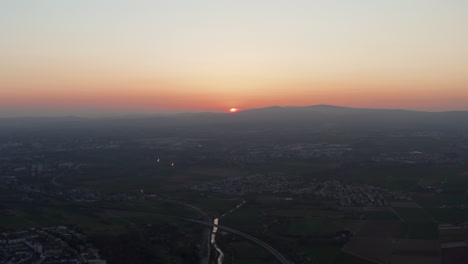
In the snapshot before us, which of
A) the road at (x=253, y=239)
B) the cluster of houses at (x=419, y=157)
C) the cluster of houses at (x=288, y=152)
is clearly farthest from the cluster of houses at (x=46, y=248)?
the cluster of houses at (x=419, y=157)

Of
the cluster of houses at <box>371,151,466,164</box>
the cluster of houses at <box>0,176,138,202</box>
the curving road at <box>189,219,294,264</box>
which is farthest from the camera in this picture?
the cluster of houses at <box>371,151,466,164</box>

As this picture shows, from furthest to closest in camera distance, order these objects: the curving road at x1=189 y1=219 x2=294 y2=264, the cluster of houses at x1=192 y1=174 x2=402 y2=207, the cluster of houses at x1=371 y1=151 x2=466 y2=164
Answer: the cluster of houses at x1=371 y1=151 x2=466 y2=164, the cluster of houses at x1=192 y1=174 x2=402 y2=207, the curving road at x1=189 y1=219 x2=294 y2=264

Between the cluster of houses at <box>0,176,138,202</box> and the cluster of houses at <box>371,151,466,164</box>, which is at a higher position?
the cluster of houses at <box>371,151,466,164</box>

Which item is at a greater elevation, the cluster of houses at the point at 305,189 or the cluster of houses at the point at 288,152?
the cluster of houses at the point at 288,152

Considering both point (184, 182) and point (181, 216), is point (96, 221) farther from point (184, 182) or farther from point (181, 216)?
point (184, 182)

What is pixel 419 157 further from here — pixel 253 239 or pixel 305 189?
pixel 253 239

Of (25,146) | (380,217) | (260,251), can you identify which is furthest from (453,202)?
(25,146)

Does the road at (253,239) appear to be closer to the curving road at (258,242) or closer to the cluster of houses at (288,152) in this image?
the curving road at (258,242)

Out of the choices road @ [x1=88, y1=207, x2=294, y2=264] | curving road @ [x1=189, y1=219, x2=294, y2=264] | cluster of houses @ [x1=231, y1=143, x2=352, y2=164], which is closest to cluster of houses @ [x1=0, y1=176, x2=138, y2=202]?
road @ [x1=88, y1=207, x2=294, y2=264]

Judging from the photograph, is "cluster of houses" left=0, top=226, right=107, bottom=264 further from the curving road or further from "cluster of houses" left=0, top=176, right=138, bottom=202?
"cluster of houses" left=0, top=176, right=138, bottom=202
